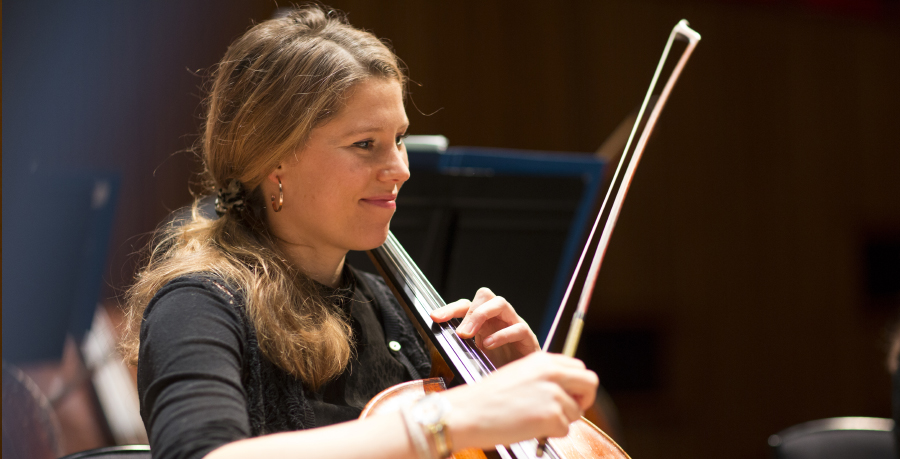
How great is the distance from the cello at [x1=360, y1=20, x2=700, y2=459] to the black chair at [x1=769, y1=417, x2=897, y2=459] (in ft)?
2.55

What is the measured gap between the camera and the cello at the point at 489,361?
71cm

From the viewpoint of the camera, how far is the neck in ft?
3.26

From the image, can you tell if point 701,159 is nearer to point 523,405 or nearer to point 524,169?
point 524,169

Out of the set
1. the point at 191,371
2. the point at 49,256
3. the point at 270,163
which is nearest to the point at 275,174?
the point at 270,163

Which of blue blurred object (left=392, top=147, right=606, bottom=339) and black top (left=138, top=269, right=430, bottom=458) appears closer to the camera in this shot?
black top (left=138, top=269, right=430, bottom=458)

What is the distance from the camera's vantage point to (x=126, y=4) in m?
2.20

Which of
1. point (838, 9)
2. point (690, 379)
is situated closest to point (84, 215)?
point (690, 379)

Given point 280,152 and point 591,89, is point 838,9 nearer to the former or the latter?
point 591,89

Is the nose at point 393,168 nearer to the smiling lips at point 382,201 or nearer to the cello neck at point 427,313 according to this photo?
the smiling lips at point 382,201

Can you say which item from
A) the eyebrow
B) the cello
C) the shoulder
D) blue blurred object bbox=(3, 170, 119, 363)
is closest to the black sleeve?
the shoulder

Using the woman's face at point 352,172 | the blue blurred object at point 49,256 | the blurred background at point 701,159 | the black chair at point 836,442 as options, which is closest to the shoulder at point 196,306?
the woman's face at point 352,172

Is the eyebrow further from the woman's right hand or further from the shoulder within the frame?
the woman's right hand

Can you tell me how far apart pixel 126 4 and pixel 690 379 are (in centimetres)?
304

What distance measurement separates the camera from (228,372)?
0.68m
